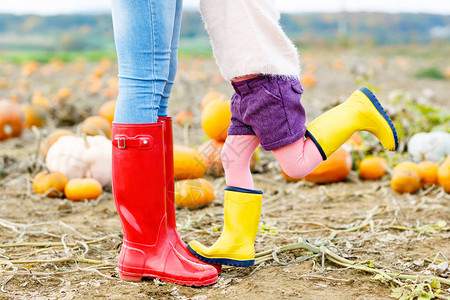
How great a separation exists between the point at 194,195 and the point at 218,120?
2.24 ft

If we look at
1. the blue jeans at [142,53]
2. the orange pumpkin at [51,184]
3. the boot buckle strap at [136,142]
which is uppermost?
the blue jeans at [142,53]

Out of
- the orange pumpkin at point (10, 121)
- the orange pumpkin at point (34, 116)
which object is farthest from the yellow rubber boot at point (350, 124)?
the orange pumpkin at point (34, 116)

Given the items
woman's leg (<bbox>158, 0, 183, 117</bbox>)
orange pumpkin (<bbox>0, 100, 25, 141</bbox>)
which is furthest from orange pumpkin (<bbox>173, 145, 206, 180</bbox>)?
orange pumpkin (<bbox>0, 100, 25, 141</bbox>)

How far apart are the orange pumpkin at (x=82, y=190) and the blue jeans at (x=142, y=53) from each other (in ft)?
4.28

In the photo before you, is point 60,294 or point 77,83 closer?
point 60,294

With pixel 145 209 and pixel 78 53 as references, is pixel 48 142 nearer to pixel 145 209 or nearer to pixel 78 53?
pixel 145 209

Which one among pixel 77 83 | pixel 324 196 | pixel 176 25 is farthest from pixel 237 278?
pixel 77 83

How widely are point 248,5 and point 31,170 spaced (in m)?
2.28

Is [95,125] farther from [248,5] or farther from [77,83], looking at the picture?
[77,83]

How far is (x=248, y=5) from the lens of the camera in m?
1.72

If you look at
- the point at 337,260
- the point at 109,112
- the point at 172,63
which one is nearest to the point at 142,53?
the point at 172,63

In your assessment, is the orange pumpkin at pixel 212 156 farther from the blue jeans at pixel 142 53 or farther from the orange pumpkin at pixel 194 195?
the blue jeans at pixel 142 53

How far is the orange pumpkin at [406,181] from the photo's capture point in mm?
2941

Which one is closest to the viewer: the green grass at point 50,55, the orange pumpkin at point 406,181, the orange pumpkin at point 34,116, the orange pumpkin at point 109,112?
the orange pumpkin at point 406,181
